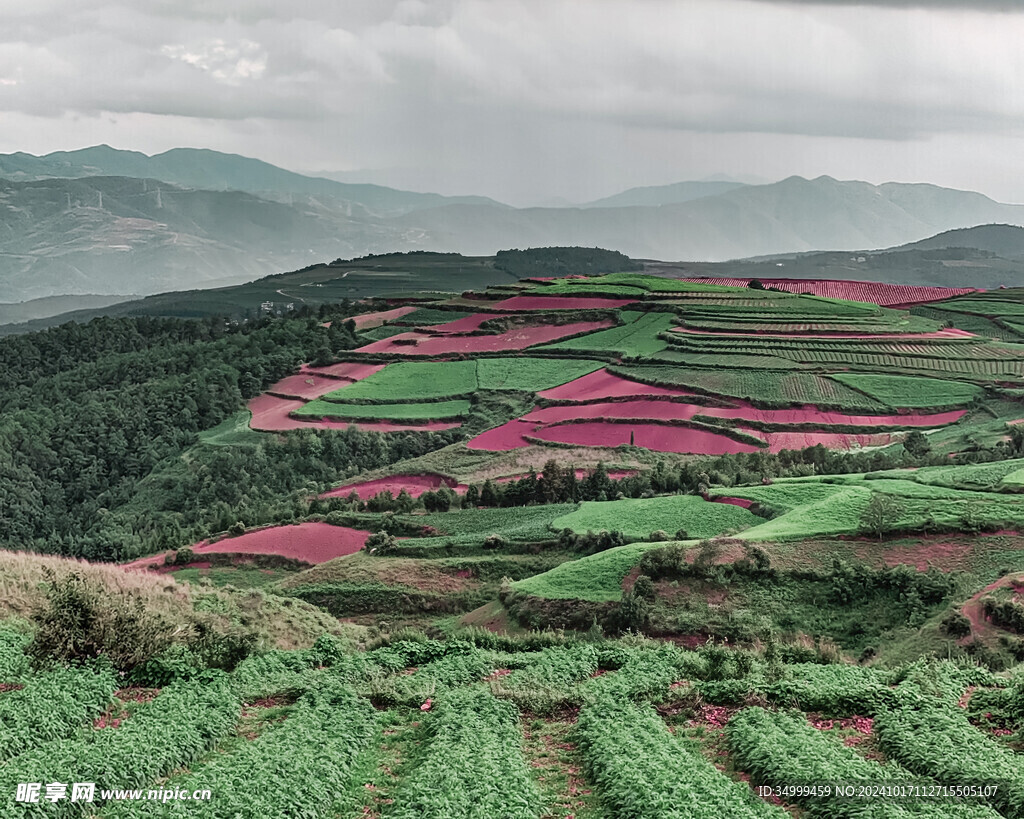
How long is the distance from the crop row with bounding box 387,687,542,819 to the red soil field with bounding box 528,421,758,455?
51.4 meters

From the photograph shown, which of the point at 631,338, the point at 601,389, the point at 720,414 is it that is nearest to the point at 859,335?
the point at 631,338

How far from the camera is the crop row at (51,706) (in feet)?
60.1

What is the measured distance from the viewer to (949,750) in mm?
17391

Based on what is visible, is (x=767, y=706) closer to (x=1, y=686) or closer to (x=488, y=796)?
(x=488, y=796)

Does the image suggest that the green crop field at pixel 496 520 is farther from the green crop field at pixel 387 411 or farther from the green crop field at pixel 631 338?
the green crop field at pixel 631 338

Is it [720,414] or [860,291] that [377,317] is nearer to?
[860,291]

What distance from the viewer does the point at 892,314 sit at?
360ft

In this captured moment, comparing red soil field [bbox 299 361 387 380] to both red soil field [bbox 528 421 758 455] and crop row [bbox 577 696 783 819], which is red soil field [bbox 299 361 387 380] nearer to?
red soil field [bbox 528 421 758 455]

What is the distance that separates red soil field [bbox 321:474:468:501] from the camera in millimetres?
66312

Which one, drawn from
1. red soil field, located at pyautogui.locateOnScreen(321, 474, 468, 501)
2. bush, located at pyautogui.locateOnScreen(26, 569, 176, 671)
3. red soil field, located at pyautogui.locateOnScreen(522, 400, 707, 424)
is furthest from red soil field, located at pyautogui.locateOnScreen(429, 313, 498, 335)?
bush, located at pyautogui.locateOnScreen(26, 569, 176, 671)

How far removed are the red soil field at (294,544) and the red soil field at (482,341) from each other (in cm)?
4990

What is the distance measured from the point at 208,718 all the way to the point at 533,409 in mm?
65543

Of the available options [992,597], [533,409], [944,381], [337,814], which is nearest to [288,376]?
[533,409]

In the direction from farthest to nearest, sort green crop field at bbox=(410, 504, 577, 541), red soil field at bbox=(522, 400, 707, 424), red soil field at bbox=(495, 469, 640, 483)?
red soil field at bbox=(522, 400, 707, 424), red soil field at bbox=(495, 469, 640, 483), green crop field at bbox=(410, 504, 577, 541)
